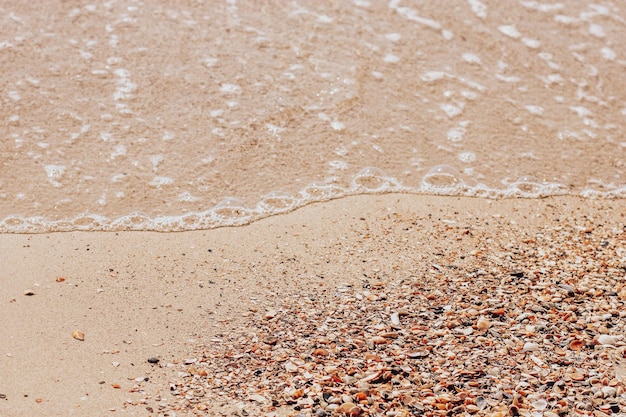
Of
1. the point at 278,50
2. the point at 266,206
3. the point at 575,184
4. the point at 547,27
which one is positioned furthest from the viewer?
the point at 547,27

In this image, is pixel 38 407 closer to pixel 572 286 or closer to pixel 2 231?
pixel 2 231

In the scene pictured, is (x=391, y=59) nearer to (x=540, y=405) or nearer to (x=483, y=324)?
(x=483, y=324)

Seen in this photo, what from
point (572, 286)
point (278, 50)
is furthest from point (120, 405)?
point (278, 50)

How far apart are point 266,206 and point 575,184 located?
213 centimetres

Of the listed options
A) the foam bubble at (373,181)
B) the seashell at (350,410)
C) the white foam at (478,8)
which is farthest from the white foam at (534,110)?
the seashell at (350,410)

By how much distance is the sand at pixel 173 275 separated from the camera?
3129 millimetres

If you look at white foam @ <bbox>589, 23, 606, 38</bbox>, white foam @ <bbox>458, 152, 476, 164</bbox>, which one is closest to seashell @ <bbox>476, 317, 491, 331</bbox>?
white foam @ <bbox>458, 152, 476, 164</bbox>

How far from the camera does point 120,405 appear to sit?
2.96m

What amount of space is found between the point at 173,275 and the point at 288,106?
6.69ft

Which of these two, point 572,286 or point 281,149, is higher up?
point 572,286

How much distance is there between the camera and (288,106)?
5.50 metres

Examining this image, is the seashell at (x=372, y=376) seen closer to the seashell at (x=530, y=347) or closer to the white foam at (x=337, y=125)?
the seashell at (x=530, y=347)

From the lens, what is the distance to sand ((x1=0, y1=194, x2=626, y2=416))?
10.3 ft

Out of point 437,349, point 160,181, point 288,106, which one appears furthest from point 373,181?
point 437,349
